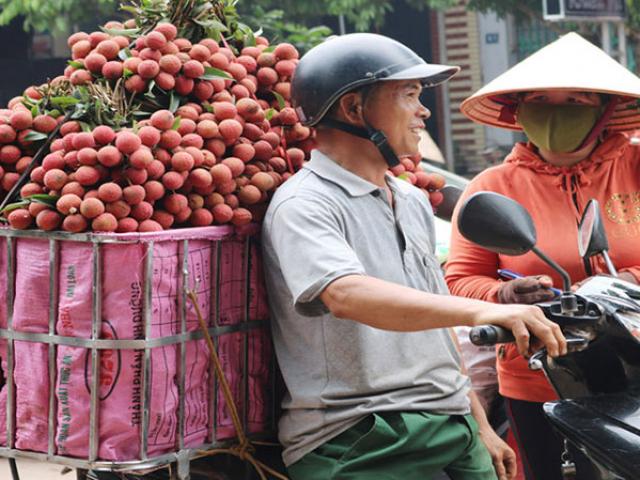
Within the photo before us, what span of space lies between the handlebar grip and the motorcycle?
0.55 feet

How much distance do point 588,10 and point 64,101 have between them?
7.21 m

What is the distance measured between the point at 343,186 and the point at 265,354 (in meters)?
0.48

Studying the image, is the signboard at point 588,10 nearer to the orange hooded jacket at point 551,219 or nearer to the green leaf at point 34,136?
the orange hooded jacket at point 551,219

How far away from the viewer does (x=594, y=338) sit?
2369 millimetres

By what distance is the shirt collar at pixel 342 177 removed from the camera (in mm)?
2570

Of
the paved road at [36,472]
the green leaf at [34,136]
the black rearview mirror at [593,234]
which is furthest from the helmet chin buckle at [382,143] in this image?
the paved road at [36,472]

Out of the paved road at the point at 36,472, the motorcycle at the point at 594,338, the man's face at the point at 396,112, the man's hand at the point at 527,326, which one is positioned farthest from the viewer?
the paved road at the point at 36,472

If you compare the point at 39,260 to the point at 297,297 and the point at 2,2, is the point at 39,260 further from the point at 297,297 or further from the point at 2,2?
the point at 2,2

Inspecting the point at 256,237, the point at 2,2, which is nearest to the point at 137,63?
the point at 256,237

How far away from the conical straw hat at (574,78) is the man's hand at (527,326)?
124 cm

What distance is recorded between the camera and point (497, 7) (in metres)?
13.6

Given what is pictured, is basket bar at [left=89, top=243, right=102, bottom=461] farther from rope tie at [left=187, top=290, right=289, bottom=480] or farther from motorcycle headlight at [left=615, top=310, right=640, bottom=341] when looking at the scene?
motorcycle headlight at [left=615, top=310, right=640, bottom=341]

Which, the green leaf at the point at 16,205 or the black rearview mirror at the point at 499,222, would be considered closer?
the black rearview mirror at the point at 499,222

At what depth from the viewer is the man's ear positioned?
Answer: 8.62ft
